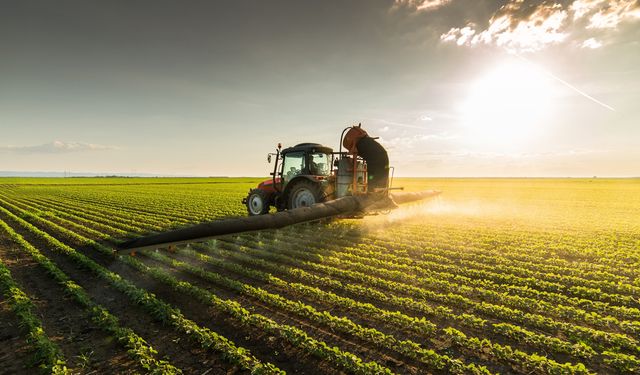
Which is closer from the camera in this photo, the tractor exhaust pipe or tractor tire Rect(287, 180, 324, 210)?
the tractor exhaust pipe

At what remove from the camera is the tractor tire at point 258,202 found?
12.5 meters

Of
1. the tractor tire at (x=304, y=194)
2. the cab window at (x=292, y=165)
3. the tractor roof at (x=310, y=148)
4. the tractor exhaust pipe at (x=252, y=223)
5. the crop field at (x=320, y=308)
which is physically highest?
the tractor roof at (x=310, y=148)

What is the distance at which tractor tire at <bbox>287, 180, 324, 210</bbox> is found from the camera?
10.8 metres

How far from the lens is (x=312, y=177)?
1101 centimetres

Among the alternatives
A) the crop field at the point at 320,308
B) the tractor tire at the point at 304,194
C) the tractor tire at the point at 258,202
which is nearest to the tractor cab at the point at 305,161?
the tractor tire at the point at 304,194

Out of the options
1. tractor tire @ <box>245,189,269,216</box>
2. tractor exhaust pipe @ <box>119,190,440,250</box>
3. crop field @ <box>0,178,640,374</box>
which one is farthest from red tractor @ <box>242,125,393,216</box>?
crop field @ <box>0,178,640,374</box>

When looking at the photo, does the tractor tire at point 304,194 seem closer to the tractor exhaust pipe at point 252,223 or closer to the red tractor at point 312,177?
the red tractor at point 312,177

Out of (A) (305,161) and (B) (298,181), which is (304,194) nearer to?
(B) (298,181)

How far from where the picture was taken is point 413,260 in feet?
24.8

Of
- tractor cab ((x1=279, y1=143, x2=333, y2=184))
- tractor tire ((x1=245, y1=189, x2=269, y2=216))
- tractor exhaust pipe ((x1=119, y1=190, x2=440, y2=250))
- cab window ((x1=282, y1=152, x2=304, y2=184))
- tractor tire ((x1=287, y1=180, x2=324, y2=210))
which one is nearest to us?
tractor exhaust pipe ((x1=119, y1=190, x2=440, y2=250))

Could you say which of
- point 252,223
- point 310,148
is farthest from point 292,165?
point 252,223

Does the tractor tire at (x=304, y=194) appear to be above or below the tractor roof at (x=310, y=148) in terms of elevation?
below

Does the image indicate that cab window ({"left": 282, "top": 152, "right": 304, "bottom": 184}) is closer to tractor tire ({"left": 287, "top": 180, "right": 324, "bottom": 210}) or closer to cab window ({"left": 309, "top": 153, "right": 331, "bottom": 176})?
cab window ({"left": 309, "top": 153, "right": 331, "bottom": 176})

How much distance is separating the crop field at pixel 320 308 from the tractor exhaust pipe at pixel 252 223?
2.60ft
